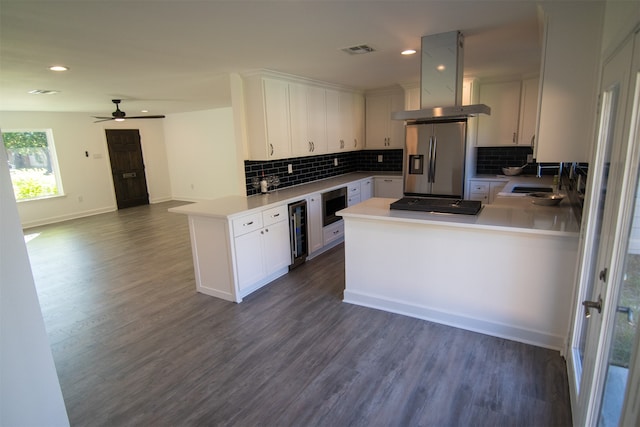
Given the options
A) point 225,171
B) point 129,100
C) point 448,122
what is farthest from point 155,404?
point 225,171

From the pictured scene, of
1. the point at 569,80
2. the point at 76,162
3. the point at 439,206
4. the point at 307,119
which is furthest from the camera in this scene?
the point at 76,162

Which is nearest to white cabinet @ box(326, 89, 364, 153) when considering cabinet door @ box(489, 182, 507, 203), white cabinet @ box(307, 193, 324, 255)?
white cabinet @ box(307, 193, 324, 255)

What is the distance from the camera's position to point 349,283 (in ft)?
10.9

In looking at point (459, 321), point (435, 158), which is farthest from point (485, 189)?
point (459, 321)

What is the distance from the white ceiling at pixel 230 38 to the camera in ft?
6.87

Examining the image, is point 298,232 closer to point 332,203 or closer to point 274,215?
point 274,215

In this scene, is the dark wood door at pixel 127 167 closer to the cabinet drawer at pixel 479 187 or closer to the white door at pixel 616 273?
the cabinet drawer at pixel 479 187

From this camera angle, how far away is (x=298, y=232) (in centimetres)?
427

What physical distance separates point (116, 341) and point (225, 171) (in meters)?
5.98

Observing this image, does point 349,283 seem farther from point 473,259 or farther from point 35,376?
point 35,376

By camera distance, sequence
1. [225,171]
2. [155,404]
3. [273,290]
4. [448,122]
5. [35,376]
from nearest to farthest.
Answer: [35,376]
[155,404]
[273,290]
[448,122]
[225,171]

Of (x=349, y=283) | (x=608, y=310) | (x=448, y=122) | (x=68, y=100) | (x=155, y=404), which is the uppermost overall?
(x=68, y=100)

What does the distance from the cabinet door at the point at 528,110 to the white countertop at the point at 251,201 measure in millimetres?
2509

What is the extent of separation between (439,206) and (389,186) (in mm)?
3002
